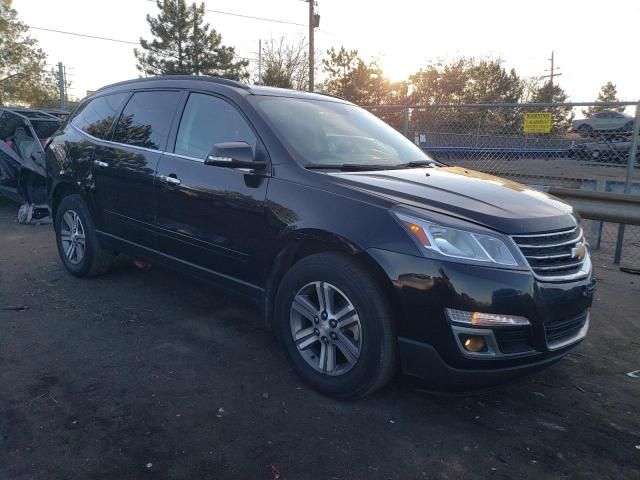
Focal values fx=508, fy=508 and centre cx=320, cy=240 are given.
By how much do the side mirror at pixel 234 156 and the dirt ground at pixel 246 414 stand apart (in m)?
1.34

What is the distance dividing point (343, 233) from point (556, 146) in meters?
5.87

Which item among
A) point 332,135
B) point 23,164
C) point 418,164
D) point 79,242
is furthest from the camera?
point 23,164

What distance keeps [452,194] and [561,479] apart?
155cm

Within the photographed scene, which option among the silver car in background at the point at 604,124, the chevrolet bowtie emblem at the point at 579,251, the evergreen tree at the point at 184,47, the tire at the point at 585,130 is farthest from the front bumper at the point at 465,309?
the evergreen tree at the point at 184,47

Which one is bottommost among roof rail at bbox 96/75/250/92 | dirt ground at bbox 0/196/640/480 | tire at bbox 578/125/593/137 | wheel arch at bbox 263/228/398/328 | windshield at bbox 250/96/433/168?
dirt ground at bbox 0/196/640/480

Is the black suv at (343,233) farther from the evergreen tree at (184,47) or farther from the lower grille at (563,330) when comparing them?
the evergreen tree at (184,47)

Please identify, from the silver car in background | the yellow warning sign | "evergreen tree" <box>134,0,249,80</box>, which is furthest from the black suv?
"evergreen tree" <box>134,0,249,80</box>

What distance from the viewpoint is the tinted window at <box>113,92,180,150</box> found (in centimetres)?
404

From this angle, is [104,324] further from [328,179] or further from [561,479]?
[561,479]

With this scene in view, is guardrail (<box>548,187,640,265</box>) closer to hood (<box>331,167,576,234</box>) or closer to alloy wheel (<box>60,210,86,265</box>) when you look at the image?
hood (<box>331,167,576,234</box>)

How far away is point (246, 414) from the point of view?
2.85 meters

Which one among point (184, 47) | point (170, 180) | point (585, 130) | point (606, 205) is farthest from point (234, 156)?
point (184, 47)

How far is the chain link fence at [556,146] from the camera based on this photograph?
6812mm

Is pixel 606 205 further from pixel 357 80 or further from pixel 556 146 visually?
pixel 357 80
